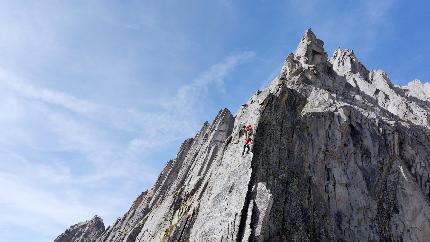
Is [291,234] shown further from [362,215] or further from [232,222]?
[362,215]

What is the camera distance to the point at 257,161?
58.6 m

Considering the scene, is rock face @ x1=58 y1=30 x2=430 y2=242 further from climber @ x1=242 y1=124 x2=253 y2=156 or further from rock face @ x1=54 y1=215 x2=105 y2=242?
rock face @ x1=54 y1=215 x2=105 y2=242

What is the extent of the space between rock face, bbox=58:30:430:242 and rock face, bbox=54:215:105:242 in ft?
185

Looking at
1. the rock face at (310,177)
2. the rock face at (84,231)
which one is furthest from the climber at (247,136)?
the rock face at (84,231)

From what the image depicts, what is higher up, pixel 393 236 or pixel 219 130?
pixel 219 130

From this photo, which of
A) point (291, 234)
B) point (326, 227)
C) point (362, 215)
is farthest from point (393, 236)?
point (291, 234)

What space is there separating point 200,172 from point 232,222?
1536 inches

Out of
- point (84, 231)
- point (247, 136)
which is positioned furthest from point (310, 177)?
point (84, 231)

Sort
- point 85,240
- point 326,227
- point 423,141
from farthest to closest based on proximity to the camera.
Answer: point 85,240 < point 423,141 < point 326,227

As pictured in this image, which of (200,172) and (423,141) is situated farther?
(200,172)

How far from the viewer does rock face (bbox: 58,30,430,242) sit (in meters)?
53.6

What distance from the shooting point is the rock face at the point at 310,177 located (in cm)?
5356

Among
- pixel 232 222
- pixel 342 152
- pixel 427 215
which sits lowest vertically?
pixel 232 222

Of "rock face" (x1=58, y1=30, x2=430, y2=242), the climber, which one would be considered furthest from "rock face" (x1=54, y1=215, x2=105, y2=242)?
the climber
